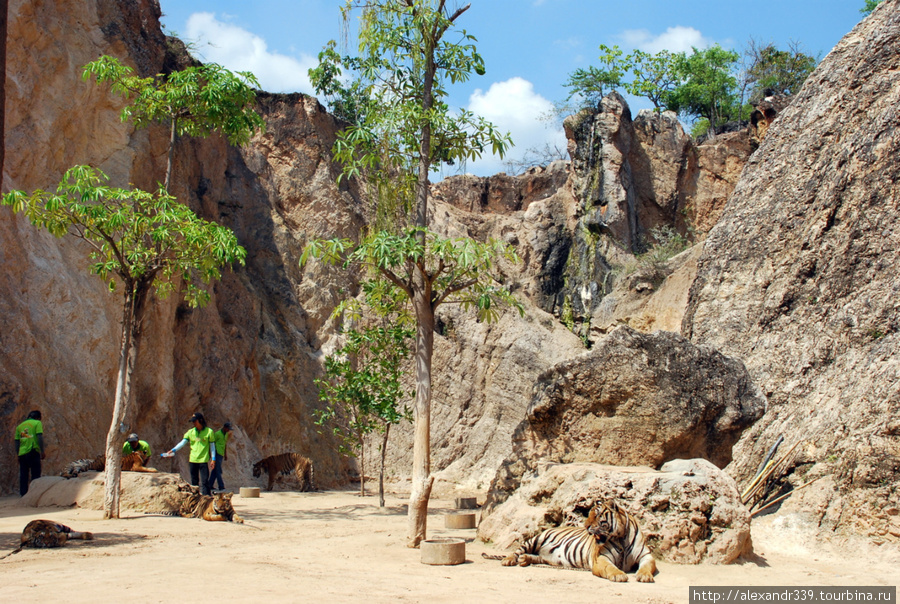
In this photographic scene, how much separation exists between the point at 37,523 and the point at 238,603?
3427 millimetres

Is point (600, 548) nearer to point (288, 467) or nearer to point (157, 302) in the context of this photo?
point (288, 467)

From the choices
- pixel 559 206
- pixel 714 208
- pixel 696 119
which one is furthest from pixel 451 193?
pixel 696 119

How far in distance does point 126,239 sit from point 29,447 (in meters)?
3.84

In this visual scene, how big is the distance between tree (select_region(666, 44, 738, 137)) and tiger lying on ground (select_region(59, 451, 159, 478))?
29.7m

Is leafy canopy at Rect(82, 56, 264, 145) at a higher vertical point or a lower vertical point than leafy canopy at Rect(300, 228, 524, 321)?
higher

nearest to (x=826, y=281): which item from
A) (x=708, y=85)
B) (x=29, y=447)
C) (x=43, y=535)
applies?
(x=43, y=535)

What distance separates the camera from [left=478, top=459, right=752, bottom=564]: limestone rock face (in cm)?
636

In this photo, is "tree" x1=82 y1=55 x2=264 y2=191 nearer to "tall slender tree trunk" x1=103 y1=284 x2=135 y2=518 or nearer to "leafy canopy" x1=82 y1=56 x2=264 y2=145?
"leafy canopy" x1=82 y1=56 x2=264 y2=145

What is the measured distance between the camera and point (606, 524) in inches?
245

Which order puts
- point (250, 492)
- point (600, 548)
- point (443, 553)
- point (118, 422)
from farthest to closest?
point (250, 492) < point (118, 422) < point (443, 553) < point (600, 548)

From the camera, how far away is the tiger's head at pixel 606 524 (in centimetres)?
616

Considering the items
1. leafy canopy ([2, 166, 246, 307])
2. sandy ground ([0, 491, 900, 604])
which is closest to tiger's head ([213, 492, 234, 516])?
sandy ground ([0, 491, 900, 604])

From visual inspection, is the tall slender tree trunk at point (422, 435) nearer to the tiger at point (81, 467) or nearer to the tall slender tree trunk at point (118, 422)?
the tall slender tree trunk at point (118, 422)

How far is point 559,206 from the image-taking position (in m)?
25.0
